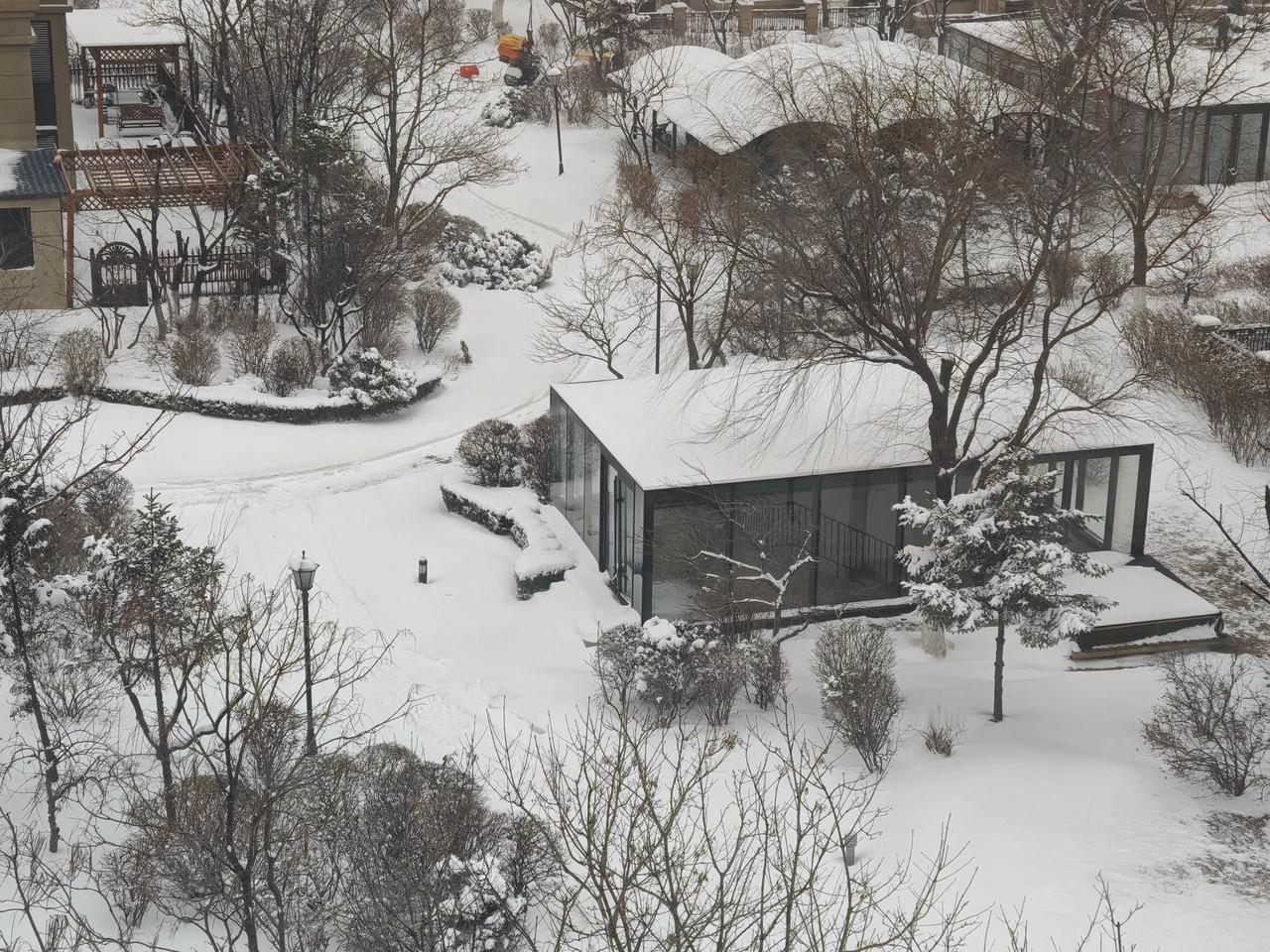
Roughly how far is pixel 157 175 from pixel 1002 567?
20.9 m

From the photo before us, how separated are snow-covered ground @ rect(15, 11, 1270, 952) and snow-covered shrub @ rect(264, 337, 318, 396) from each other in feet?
3.81

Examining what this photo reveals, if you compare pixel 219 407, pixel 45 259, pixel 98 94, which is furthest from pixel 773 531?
pixel 98 94

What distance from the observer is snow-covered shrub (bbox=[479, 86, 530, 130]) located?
45.1m

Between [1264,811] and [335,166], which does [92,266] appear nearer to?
[335,166]

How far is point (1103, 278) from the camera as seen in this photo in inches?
872

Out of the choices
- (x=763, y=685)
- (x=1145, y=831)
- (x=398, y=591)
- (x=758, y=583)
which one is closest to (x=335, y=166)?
(x=398, y=591)

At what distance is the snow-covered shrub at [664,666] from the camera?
19266 millimetres

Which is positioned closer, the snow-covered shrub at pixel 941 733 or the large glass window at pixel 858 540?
the snow-covered shrub at pixel 941 733

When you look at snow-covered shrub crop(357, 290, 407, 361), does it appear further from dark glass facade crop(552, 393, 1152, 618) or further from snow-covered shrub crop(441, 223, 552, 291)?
dark glass facade crop(552, 393, 1152, 618)

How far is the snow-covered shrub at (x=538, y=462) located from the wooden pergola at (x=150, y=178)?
10762mm

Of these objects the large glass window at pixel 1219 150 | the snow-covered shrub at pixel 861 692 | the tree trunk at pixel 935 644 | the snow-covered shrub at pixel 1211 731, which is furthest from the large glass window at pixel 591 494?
the large glass window at pixel 1219 150

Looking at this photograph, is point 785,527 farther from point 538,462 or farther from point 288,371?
point 288,371

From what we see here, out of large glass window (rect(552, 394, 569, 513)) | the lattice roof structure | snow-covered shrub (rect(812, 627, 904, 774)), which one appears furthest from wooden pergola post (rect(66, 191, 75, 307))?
snow-covered shrub (rect(812, 627, 904, 774))

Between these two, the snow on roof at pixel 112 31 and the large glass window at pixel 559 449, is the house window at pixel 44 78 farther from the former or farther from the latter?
the large glass window at pixel 559 449
